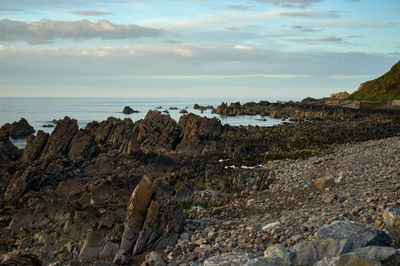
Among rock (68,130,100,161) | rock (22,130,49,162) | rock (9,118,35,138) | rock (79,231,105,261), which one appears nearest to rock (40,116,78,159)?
rock (22,130,49,162)

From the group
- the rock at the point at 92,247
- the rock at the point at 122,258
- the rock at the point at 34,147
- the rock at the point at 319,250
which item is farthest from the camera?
the rock at the point at 34,147

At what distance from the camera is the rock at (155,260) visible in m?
12.1

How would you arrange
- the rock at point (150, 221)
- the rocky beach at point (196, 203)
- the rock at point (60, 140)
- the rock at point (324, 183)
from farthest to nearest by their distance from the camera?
the rock at point (60, 140), the rock at point (324, 183), the rock at point (150, 221), the rocky beach at point (196, 203)

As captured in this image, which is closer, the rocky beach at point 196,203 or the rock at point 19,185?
the rocky beach at point 196,203

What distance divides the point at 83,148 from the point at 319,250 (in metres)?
30.0

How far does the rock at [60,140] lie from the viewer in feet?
121

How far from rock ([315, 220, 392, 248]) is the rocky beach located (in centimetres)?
3

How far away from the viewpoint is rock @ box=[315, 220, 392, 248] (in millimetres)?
10289

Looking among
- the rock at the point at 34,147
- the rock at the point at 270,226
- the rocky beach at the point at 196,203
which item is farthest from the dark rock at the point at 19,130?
the rock at the point at 270,226

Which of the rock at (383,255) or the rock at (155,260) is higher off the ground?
the rock at (383,255)

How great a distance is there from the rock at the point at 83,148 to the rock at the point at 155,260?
2478 centimetres

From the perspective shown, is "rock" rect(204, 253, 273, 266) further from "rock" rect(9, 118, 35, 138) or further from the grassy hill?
the grassy hill

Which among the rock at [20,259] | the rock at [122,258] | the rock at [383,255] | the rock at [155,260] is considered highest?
the rock at [383,255]

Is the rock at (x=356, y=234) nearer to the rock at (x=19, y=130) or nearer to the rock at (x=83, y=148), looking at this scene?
the rock at (x=83, y=148)
